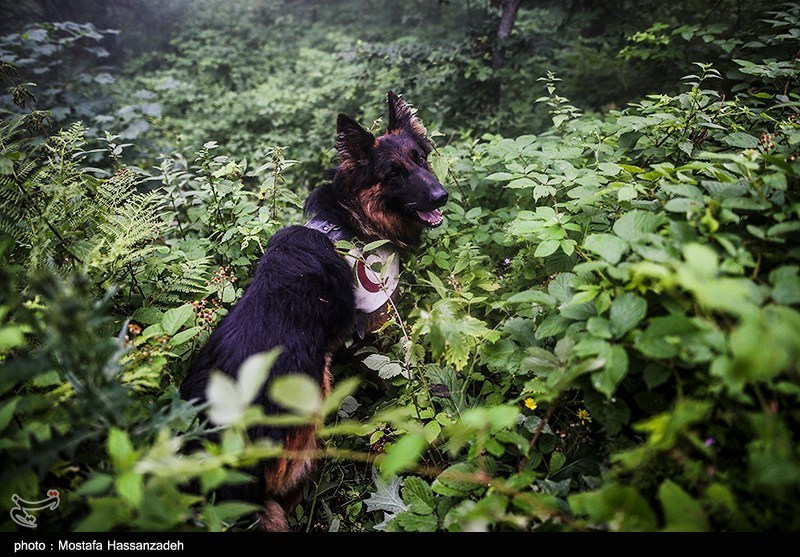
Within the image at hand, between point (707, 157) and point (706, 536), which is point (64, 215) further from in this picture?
point (707, 157)

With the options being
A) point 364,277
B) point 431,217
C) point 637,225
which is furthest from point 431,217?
point 637,225

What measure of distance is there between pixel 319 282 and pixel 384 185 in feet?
3.41

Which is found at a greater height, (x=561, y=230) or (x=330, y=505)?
(x=561, y=230)

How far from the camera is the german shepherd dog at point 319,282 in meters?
1.84

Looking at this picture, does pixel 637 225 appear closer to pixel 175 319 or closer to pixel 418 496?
pixel 418 496

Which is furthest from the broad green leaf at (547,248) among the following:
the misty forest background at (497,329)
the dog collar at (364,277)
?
the dog collar at (364,277)

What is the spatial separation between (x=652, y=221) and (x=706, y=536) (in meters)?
1.07

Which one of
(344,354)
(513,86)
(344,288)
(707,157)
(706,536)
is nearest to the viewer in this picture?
(706,536)

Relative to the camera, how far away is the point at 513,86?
5.55 m

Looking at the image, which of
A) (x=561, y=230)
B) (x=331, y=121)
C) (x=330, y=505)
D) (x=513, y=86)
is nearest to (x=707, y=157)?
(x=561, y=230)

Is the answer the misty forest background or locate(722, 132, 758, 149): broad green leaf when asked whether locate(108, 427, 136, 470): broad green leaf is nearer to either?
the misty forest background

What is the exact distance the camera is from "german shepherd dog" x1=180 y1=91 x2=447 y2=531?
184cm

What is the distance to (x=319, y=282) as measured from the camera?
2.31 metres

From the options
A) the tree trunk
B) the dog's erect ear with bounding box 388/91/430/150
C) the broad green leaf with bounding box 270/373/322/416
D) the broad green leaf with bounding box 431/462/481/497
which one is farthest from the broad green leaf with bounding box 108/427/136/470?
the tree trunk
